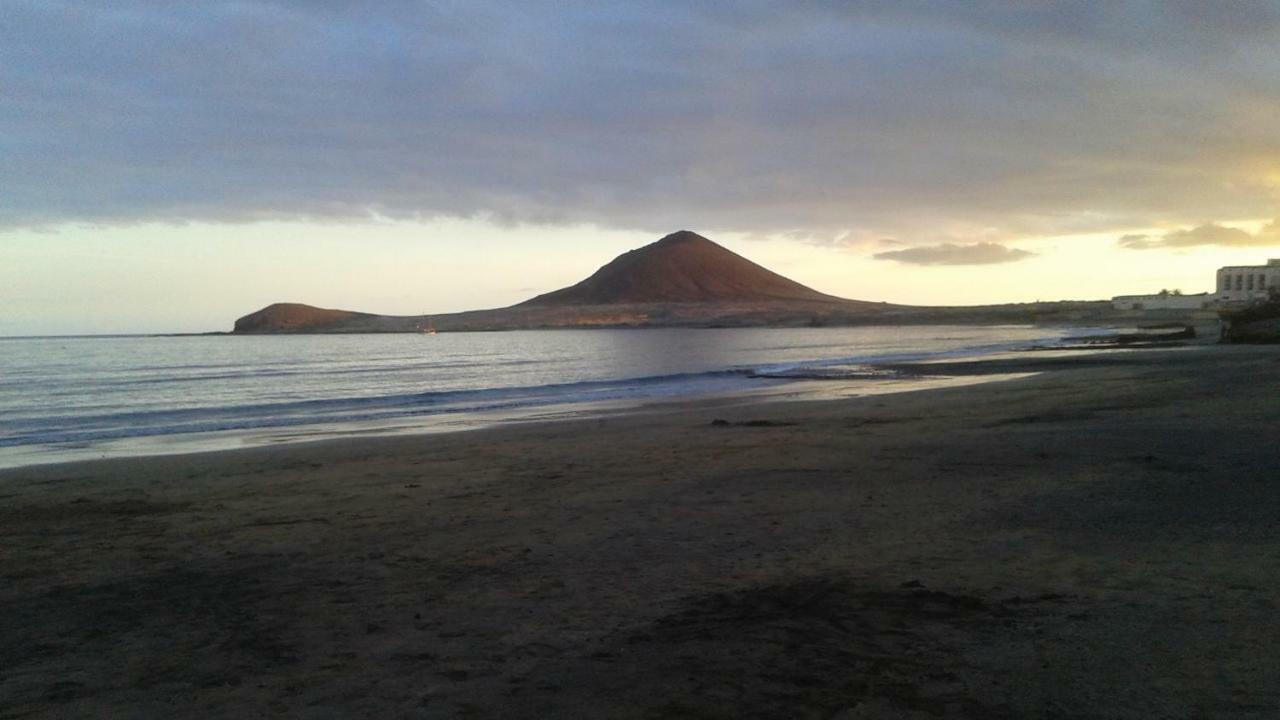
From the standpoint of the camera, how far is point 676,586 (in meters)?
6.47

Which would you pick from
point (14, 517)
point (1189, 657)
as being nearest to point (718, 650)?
point (1189, 657)

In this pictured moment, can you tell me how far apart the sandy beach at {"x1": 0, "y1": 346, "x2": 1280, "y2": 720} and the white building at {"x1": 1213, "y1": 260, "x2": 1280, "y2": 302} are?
13920cm

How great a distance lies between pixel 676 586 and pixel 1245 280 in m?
162

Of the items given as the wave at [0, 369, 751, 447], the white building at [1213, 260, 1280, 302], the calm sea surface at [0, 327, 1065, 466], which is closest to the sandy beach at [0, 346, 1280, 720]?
the calm sea surface at [0, 327, 1065, 466]

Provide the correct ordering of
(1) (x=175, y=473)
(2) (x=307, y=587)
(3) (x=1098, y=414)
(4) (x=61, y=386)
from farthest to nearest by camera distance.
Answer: (4) (x=61, y=386) < (3) (x=1098, y=414) < (1) (x=175, y=473) < (2) (x=307, y=587)

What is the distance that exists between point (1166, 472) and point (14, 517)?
556 inches

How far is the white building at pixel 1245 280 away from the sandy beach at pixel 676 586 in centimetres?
13920

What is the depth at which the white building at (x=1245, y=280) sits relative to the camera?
126 meters

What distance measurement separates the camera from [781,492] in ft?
33.4

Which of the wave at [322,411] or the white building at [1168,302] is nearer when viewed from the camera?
the wave at [322,411]

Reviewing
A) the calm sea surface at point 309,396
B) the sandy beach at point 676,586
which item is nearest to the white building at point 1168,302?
the calm sea surface at point 309,396

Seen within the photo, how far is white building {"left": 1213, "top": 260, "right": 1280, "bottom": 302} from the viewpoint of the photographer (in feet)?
414

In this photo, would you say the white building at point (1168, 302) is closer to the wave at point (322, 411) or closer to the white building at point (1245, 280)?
the white building at point (1245, 280)

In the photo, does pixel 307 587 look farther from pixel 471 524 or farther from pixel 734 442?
pixel 734 442
